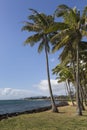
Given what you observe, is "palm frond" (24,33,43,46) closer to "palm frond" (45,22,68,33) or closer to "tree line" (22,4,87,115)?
"tree line" (22,4,87,115)

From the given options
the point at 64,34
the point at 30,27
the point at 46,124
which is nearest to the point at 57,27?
the point at 64,34

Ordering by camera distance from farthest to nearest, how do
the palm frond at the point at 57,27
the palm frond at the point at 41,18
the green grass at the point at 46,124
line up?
the palm frond at the point at 41,18, the palm frond at the point at 57,27, the green grass at the point at 46,124

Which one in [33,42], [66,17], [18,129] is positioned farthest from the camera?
[33,42]

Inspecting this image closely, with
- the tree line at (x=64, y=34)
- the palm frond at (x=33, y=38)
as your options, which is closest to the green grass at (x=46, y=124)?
the tree line at (x=64, y=34)

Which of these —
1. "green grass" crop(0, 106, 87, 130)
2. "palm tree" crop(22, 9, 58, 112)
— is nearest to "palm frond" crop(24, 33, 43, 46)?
→ "palm tree" crop(22, 9, 58, 112)

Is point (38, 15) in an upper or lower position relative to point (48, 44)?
upper

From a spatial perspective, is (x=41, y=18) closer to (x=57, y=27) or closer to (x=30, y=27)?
(x=30, y=27)

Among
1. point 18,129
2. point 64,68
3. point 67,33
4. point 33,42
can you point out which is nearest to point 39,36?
point 33,42

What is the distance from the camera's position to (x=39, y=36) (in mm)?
30875

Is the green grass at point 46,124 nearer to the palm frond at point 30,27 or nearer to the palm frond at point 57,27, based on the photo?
the palm frond at point 57,27

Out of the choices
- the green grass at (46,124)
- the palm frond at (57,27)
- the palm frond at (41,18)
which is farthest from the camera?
the palm frond at (41,18)

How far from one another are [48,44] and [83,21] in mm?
8115

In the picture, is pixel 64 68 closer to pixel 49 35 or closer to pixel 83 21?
pixel 49 35

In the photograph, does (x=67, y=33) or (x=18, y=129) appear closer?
(x=18, y=129)
